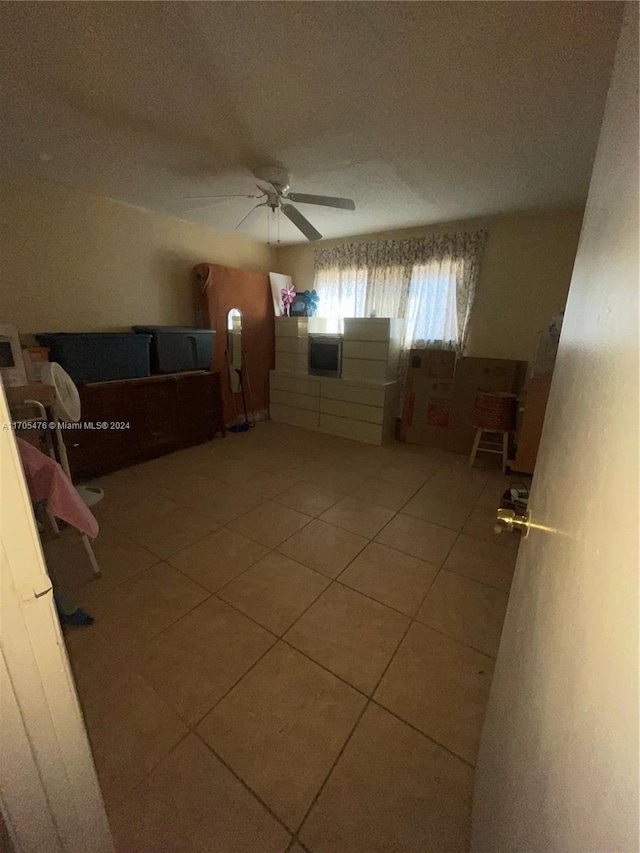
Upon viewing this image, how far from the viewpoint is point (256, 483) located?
2.74 metres

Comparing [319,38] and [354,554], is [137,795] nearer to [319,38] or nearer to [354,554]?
[354,554]

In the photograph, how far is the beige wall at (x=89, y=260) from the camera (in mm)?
2494

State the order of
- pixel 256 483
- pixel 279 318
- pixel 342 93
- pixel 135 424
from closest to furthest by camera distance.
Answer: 1. pixel 342 93
2. pixel 256 483
3. pixel 135 424
4. pixel 279 318

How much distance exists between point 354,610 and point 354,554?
1.31 feet

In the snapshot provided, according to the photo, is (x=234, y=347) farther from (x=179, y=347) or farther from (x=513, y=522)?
(x=513, y=522)

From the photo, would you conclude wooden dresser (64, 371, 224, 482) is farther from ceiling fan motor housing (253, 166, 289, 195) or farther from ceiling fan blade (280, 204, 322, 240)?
ceiling fan motor housing (253, 166, 289, 195)

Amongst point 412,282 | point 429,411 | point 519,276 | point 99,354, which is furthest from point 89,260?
point 519,276

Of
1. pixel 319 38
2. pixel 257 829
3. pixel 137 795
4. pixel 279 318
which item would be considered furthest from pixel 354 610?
pixel 279 318

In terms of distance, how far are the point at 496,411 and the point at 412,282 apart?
1.68 meters

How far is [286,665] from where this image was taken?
1.27 m

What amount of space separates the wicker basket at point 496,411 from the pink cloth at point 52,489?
3007 mm

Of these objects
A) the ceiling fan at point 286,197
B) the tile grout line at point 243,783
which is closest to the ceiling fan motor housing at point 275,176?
the ceiling fan at point 286,197

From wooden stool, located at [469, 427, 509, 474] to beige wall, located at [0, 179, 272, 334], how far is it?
331 cm

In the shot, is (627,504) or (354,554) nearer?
(627,504)
